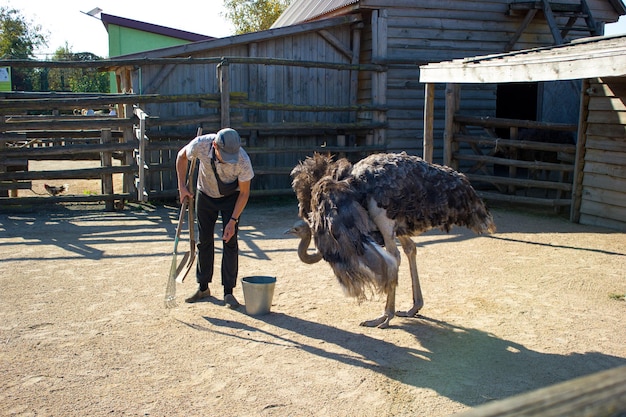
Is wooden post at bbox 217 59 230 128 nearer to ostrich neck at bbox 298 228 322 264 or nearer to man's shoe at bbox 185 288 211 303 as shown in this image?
man's shoe at bbox 185 288 211 303

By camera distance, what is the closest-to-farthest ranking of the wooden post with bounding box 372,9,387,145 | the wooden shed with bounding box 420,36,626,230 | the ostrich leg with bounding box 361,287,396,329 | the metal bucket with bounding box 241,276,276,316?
the ostrich leg with bounding box 361,287,396,329
the metal bucket with bounding box 241,276,276,316
the wooden shed with bounding box 420,36,626,230
the wooden post with bounding box 372,9,387,145

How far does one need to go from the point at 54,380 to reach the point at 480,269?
484cm

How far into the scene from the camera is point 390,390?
457cm

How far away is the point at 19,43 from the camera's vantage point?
37719 millimetres

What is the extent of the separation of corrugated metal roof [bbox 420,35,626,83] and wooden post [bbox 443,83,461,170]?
1.04 m

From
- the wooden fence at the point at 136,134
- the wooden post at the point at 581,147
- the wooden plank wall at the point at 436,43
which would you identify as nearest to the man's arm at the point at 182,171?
the wooden fence at the point at 136,134

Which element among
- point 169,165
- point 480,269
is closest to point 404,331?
point 480,269

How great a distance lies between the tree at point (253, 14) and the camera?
96.1 ft

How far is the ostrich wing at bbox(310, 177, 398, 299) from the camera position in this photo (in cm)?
526

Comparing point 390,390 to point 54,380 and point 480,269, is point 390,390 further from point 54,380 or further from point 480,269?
point 480,269

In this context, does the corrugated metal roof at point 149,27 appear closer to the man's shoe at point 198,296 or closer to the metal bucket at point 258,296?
the man's shoe at point 198,296

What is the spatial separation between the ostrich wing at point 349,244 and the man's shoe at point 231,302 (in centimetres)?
128

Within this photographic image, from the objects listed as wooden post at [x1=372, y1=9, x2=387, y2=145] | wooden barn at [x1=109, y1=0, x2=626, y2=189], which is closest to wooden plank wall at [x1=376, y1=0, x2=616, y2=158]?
wooden barn at [x1=109, y1=0, x2=626, y2=189]

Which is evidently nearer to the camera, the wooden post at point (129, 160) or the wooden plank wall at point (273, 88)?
the wooden post at point (129, 160)
